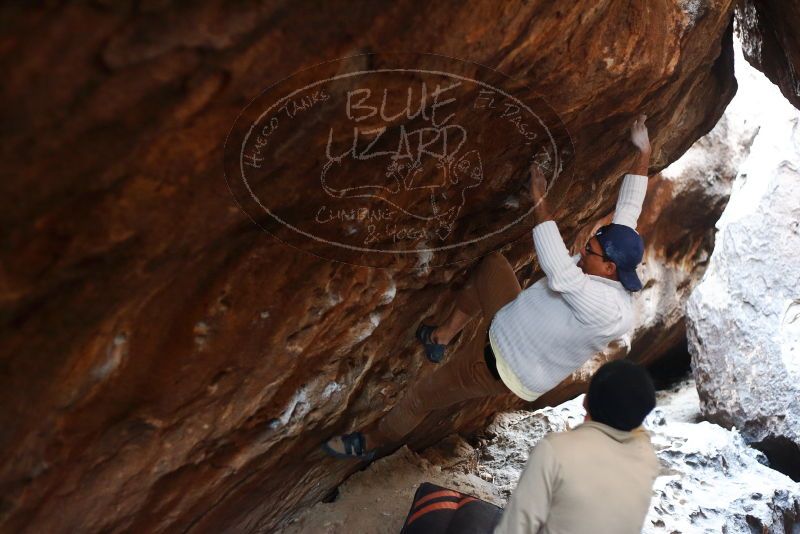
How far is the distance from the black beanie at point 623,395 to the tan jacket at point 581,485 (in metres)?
0.05

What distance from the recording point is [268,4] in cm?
178

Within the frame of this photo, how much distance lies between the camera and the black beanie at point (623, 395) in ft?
7.57

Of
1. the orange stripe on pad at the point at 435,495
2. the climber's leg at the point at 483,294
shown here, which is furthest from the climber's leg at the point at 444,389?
the orange stripe on pad at the point at 435,495

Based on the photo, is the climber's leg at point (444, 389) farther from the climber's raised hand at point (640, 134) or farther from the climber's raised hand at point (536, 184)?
the climber's raised hand at point (640, 134)

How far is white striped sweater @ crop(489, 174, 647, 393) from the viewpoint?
9.21 feet

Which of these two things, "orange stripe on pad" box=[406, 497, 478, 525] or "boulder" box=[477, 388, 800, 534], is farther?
"boulder" box=[477, 388, 800, 534]

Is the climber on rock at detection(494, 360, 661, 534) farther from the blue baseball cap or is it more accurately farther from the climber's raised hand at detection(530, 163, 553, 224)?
the climber's raised hand at detection(530, 163, 553, 224)

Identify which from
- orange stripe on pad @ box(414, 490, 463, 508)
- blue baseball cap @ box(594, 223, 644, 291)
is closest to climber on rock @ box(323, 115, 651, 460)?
blue baseball cap @ box(594, 223, 644, 291)

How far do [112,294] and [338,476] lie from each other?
227cm

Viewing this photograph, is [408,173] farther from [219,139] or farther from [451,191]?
[219,139]

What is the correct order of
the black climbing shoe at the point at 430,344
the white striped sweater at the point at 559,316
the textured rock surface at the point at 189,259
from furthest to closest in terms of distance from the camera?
the black climbing shoe at the point at 430,344 → the white striped sweater at the point at 559,316 → the textured rock surface at the point at 189,259

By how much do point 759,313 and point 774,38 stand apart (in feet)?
7.81

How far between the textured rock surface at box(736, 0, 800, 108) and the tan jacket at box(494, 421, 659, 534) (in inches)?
109

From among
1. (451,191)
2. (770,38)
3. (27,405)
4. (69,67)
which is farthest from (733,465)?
(69,67)
